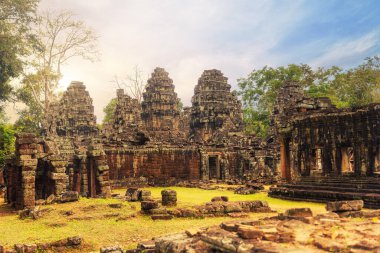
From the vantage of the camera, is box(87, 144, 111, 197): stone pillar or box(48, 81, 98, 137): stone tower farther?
box(48, 81, 98, 137): stone tower

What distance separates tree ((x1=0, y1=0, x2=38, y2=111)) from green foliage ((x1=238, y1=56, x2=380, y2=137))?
85.1ft

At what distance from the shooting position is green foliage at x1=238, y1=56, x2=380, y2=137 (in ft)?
144

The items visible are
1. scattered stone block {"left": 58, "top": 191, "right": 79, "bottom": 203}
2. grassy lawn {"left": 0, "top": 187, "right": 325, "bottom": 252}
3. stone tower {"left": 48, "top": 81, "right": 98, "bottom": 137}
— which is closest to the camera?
grassy lawn {"left": 0, "top": 187, "right": 325, "bottom": 252}

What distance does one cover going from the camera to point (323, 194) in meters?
15.6

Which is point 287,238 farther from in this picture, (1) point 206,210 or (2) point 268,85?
(2) point 268,85

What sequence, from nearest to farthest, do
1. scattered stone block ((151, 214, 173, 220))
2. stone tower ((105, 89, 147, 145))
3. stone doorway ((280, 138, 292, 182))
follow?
scattered stone block ((151, 214, 173, 220)) < stone doorway ((280, 138, 292, 182)) < stone tower ((105, 89, 147, 145))

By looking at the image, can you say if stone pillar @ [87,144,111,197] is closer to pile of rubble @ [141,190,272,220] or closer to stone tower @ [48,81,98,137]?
pile of rubble @ [141,190,272,220]

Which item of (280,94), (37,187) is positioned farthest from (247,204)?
(280,94)

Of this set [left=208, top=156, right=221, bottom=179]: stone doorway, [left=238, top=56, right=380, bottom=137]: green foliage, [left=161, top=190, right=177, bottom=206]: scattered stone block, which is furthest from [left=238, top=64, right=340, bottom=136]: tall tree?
[left=161, top=190, right=177, bottom=206]: scattered stone block

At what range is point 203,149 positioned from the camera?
29.0m

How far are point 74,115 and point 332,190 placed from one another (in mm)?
30480

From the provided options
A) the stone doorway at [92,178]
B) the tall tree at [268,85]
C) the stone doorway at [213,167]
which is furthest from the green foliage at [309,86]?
the stone doorway at [92,178]

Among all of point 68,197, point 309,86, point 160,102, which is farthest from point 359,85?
point 68,197

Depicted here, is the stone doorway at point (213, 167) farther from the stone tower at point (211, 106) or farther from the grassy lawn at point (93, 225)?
the grassy lawn at point (93, 225)
